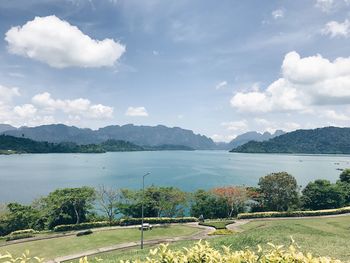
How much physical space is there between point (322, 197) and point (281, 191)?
25.7 ft

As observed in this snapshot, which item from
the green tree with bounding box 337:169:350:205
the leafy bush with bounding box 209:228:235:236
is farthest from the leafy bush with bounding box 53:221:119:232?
the green tree with bounding box 337:169:350:205

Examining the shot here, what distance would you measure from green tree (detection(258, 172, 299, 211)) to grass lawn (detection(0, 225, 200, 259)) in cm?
1864

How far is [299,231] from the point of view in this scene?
20062mm

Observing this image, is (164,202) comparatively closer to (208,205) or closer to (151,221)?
(151,221)

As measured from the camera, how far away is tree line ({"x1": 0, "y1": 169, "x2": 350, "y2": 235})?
163 ft

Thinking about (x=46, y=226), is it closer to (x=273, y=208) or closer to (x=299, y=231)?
(x=273, y=208)

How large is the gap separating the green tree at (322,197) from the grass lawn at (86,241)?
25244 millimetres

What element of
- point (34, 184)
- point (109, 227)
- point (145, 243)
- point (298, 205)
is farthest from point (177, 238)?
point (34, 184)

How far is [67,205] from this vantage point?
49.8 m

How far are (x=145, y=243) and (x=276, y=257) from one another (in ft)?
103

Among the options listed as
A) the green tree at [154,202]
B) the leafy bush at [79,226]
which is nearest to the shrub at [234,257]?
the leafy bush at [79,226]

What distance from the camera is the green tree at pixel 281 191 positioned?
53.3 meters

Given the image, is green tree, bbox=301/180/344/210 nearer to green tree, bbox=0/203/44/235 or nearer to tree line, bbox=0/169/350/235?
tree line, bbox=0/169/350/235

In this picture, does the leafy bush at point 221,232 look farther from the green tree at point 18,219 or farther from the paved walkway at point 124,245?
the green tree at point 18,219
